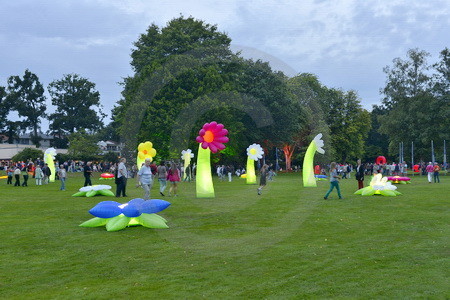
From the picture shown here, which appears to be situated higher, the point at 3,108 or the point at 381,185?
the point at 3,108

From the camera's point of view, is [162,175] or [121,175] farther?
[162,175]

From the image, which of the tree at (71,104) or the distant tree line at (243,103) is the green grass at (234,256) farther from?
the tree at (71,104)

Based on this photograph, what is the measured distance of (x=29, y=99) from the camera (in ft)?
328

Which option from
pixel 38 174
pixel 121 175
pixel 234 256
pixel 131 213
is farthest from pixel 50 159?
pixel 234 256

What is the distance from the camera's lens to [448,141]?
2277 inches

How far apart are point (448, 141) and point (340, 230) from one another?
51509 mm

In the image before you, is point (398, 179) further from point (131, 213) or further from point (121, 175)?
point (131, 213)

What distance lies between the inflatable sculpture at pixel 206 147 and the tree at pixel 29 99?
267 ft

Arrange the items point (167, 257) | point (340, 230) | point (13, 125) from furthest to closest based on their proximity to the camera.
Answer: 1. point (13, 125)
2. point (340, 230)
3. point (167, 257)

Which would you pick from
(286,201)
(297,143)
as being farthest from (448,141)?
(286,201)

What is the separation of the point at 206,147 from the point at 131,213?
10.4 m

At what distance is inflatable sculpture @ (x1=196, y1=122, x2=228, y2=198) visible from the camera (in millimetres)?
22984

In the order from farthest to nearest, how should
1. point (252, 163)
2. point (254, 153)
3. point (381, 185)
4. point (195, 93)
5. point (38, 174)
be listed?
1. point (195, 93)
2. point (254, 153)
3. point (252, 163)
4. point (38, 174)
5. point (381, 185)

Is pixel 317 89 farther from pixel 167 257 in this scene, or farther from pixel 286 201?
pixel 167 257
